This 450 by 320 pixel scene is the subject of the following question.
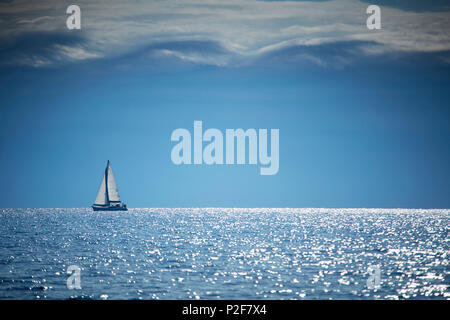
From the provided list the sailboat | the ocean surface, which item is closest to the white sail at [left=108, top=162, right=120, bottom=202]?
the sailboat

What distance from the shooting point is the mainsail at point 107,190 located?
597 ft

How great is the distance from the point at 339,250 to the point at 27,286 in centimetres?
4974

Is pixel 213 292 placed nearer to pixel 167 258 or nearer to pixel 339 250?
pixel 167 258

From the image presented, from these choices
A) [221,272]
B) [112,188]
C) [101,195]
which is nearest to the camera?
[221,272]

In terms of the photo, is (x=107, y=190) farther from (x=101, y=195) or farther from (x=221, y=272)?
(x=221, y=272)

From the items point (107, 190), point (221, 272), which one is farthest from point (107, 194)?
point (221, 272)

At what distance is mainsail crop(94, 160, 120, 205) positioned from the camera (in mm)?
182000

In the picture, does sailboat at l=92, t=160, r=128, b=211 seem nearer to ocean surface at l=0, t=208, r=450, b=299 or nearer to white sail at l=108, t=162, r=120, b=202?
white sail at l=108, t=162, r=120, b=202

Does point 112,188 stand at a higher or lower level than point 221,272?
higher

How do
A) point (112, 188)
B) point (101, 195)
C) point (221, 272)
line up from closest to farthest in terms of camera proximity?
point (221, 272) < point (112, 188) < point (101, 195)

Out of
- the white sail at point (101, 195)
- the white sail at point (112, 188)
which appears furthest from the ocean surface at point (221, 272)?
the white sail at point (101, 195)

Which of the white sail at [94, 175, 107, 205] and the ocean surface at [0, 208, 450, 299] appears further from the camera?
the white sail at [94, 175, 107, 205]

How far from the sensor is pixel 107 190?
188 meters
